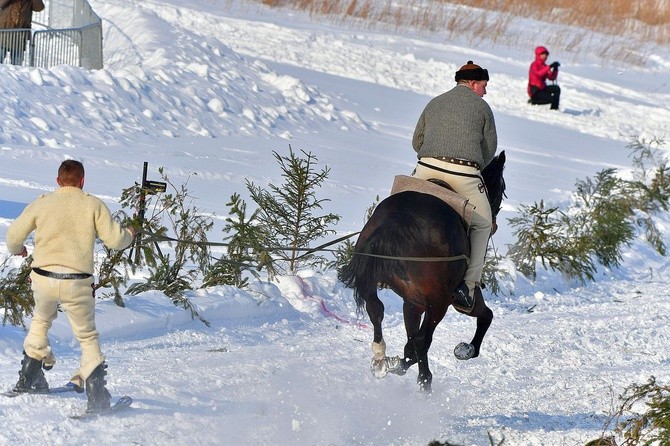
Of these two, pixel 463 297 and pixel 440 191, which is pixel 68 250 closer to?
pixel 440 191

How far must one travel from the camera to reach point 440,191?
7.36 meters

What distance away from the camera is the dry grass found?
32375 millimetres

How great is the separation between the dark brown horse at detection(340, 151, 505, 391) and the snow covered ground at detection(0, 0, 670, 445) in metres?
0.42

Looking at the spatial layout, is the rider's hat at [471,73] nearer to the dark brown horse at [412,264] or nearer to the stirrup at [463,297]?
the dark brown horse at [412,264]

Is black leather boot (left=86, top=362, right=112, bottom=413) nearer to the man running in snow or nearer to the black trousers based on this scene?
the man running in snow

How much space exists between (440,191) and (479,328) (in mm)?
1221

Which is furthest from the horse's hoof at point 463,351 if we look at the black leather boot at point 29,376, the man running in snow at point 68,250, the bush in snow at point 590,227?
the bush in snow at point 590,227

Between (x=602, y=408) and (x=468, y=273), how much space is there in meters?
1.34

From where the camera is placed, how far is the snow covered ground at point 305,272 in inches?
263

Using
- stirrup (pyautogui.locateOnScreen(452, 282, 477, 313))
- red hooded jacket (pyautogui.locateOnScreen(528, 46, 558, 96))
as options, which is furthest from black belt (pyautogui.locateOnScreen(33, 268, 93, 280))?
red hooded jacket (pyautogui.locateOnScreen(528, 46, 558, 96))

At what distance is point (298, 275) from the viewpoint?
395 inches

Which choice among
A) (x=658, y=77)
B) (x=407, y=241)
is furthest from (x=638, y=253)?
(x=658, y=77)

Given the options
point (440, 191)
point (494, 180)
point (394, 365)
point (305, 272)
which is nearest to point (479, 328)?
point (394, 365)

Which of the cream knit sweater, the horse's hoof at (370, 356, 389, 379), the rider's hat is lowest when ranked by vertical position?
the horse's hoof at (370, 356, 389, 379)
